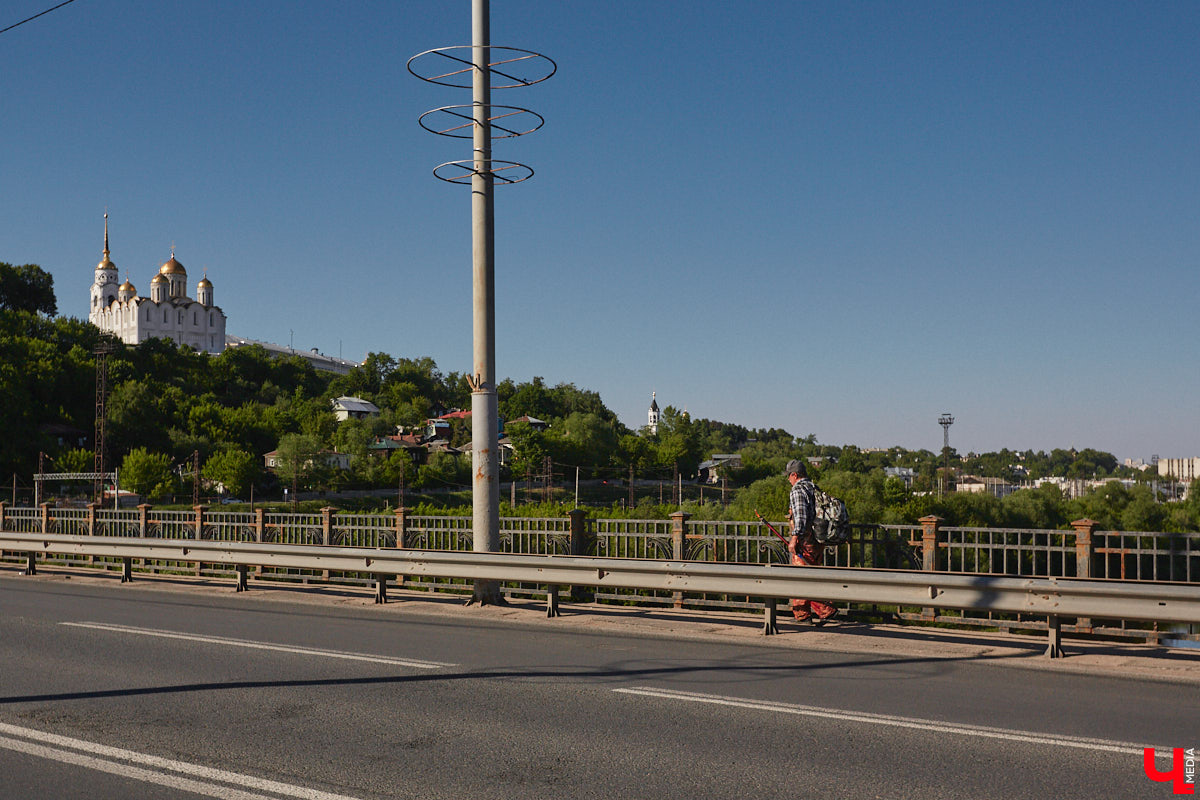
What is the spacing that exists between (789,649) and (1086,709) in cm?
305

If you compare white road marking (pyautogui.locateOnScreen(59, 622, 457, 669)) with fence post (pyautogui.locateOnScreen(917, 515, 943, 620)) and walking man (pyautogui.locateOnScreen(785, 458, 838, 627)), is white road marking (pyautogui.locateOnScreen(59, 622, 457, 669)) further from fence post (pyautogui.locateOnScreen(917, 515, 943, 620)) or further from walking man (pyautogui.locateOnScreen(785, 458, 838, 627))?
fence post (pyautogui.locateOnScreen(917, 515, 943, 620))

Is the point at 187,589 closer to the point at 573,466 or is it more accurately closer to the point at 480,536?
the point at 480,536

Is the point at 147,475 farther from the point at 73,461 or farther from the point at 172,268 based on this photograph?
the point at 172,268

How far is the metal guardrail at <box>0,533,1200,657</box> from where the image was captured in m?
8.51

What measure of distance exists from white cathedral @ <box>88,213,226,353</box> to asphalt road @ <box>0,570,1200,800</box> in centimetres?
16632

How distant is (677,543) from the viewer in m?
12.9

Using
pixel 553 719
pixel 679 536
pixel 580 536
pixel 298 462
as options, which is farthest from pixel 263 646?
pixel 298 462

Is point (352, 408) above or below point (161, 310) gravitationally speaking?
below

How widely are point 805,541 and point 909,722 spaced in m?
4.53

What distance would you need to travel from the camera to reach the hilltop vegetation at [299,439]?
75.4 m

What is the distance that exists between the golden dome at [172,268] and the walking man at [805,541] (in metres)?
180

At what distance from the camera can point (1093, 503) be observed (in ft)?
250

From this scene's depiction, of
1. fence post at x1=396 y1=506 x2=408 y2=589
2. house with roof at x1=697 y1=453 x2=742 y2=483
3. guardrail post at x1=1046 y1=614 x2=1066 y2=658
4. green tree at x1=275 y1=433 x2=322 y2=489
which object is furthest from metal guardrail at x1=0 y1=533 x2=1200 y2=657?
house with roof at x1=697 y1=453 x2=742 y2=483

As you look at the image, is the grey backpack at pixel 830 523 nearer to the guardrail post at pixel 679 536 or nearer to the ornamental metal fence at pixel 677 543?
the ornamental metal fence at pixel 677 543
